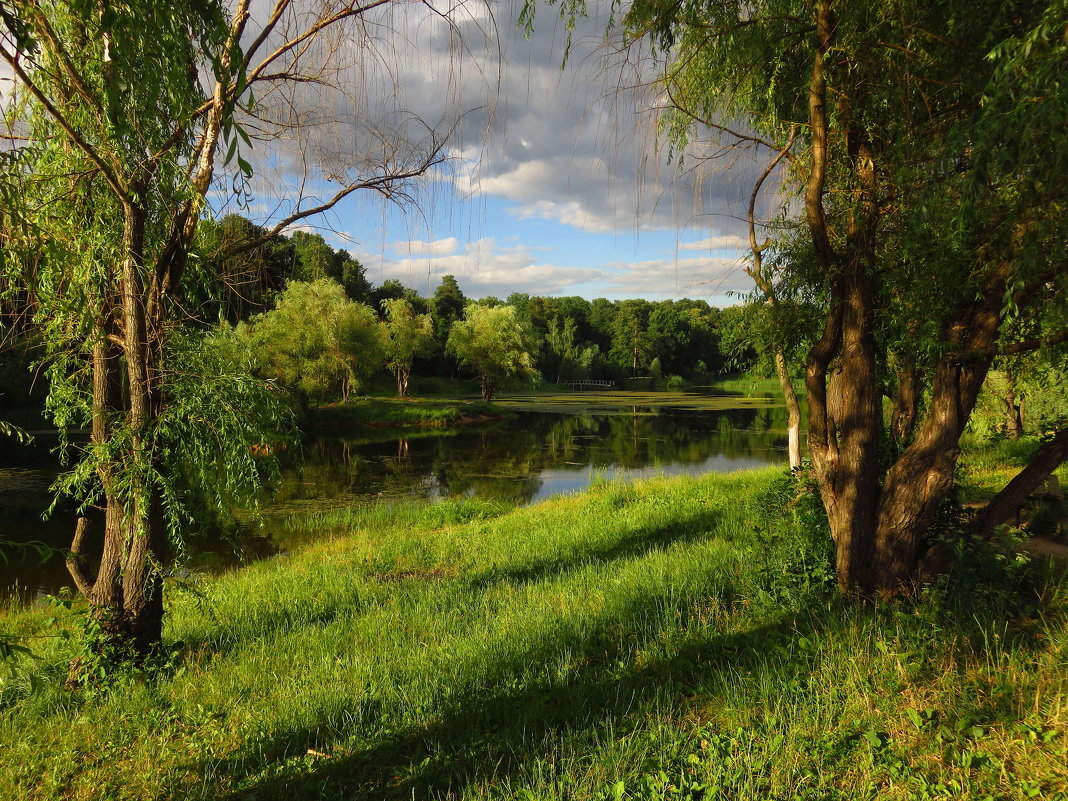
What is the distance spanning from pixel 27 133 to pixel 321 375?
26608 millimetres

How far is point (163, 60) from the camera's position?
2.68 m

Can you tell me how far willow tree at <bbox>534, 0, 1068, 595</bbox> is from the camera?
421 cm

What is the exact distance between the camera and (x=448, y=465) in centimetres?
2300

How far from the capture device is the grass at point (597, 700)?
126 inches

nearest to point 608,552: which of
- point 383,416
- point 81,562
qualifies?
point 81,562

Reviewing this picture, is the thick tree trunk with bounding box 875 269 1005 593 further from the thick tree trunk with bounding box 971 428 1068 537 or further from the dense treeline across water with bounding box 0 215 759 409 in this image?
the dense treeline across water with bounding box 0 215 759 409

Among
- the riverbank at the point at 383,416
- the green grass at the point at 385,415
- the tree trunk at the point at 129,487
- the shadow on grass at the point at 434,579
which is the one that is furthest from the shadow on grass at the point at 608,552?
the green grass at the point at 385,415

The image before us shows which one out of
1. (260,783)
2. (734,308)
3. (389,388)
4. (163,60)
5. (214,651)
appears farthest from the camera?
(389,388)

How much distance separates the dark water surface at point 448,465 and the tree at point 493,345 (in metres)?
5.81

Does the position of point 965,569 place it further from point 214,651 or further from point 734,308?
point 214,651

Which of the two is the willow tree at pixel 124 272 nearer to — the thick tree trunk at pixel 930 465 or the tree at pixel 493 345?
the thick tree trunk at pixel 930 465

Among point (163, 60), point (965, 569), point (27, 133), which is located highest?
point (27, 133)

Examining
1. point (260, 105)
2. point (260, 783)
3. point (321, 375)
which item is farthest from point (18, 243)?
point (321, 375)

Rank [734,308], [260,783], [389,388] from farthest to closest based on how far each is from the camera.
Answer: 1. [389,388]
2. [734,308]
3. [260,783]
